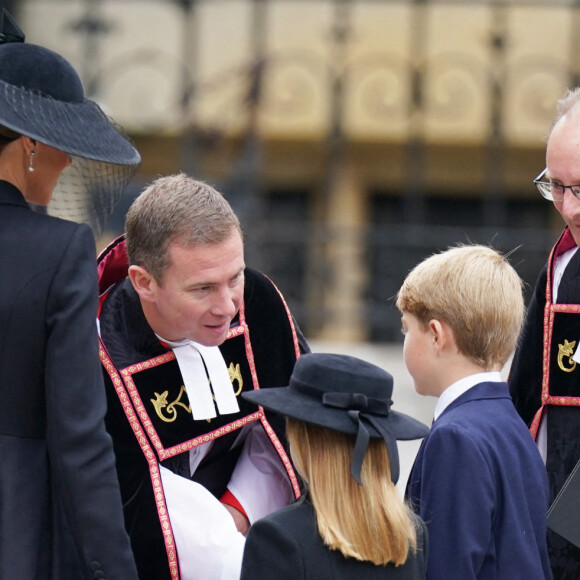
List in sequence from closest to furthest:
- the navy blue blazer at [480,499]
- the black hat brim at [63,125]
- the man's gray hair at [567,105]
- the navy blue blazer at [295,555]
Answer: the navy blue blazer at [295,555] < the black hat brim at [63,125] < the navy blue blazer at [480,499] < the man's gray hair at [567,105]

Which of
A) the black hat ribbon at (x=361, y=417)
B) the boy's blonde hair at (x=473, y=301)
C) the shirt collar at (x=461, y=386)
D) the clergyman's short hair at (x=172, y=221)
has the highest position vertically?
the clergyman's short hair at (x=172, y=221)

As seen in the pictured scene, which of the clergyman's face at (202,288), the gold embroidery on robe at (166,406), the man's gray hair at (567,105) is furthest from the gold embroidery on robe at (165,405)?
the man's gray hair at (567,105)

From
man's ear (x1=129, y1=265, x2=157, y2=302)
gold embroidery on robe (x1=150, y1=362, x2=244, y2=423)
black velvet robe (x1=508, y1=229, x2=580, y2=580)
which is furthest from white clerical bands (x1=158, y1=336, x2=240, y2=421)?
black velvet robe (x1=508, y1=229, x2=580, y2=580)

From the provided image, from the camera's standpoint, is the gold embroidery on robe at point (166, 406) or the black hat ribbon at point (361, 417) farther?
A: the gold embroidery on robe at point (166, 406)

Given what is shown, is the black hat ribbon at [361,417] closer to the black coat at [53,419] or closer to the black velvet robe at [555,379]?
the black coat at [53,419]

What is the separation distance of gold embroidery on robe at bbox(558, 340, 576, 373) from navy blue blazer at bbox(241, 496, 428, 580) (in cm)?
98

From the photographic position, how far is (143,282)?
269 cm

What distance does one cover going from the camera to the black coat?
7.49 ft

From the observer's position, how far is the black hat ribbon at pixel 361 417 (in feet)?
7.34

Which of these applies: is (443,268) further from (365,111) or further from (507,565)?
(365,111)

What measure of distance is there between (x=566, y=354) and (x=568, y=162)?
51 cm

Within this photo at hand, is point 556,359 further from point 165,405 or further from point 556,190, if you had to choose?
point 165,405

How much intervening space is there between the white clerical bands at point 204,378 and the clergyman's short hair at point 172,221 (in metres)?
0.23

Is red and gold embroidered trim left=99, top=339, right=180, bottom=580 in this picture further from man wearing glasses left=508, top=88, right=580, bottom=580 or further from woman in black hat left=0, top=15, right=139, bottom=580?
man wearing glasses left=508, top=88, right=580, bottom=580
